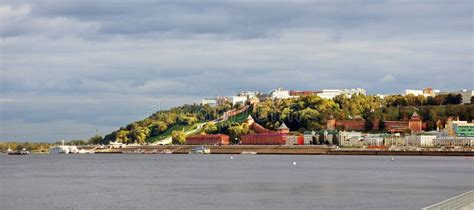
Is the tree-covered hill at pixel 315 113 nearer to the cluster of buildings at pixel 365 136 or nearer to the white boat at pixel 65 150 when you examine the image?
the cluster of buildings at pixel 365 136

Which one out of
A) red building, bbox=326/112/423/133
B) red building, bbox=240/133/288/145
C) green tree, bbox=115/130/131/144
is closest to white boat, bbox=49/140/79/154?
green tree, bbox=115/130/131/144

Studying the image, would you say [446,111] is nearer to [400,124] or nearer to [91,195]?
[400,124]

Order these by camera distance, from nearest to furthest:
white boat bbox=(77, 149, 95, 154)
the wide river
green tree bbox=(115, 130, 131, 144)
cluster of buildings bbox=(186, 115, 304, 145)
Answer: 1. the wide river
2. cluster of buildings bbox=(186, 115, 304, 145)
3. white boat bbox=(77, 149, 95, 154)
4. green tree bbox=(115, 130, 131, 144)

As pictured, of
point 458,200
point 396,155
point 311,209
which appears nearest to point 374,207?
point 311,209

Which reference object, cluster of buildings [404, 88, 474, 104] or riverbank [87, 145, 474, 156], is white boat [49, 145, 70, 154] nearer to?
riverbank [87, 145, 474, 156]

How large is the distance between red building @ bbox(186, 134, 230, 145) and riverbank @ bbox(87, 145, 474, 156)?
3927 millimetres

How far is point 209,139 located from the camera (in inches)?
6457

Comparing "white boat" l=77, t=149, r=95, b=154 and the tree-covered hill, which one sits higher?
the tree-covered hill

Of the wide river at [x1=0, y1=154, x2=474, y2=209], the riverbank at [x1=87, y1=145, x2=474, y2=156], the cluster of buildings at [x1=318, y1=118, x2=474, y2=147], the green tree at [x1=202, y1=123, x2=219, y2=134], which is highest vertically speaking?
the green tree at [x1=202, y1=123, x2=219, y2=134]

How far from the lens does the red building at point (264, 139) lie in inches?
5979

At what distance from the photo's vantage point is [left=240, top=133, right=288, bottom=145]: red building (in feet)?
498

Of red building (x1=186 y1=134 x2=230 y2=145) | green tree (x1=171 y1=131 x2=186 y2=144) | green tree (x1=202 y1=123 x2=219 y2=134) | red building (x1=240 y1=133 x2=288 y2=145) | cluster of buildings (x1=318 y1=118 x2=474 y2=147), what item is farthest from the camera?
green tree (x1=202 y1=123 x2=219 y2=134)

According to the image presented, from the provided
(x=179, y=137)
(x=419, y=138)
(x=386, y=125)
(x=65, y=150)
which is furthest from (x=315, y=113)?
(x=65, y=150)

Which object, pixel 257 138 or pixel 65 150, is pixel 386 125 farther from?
pixel 65 150
